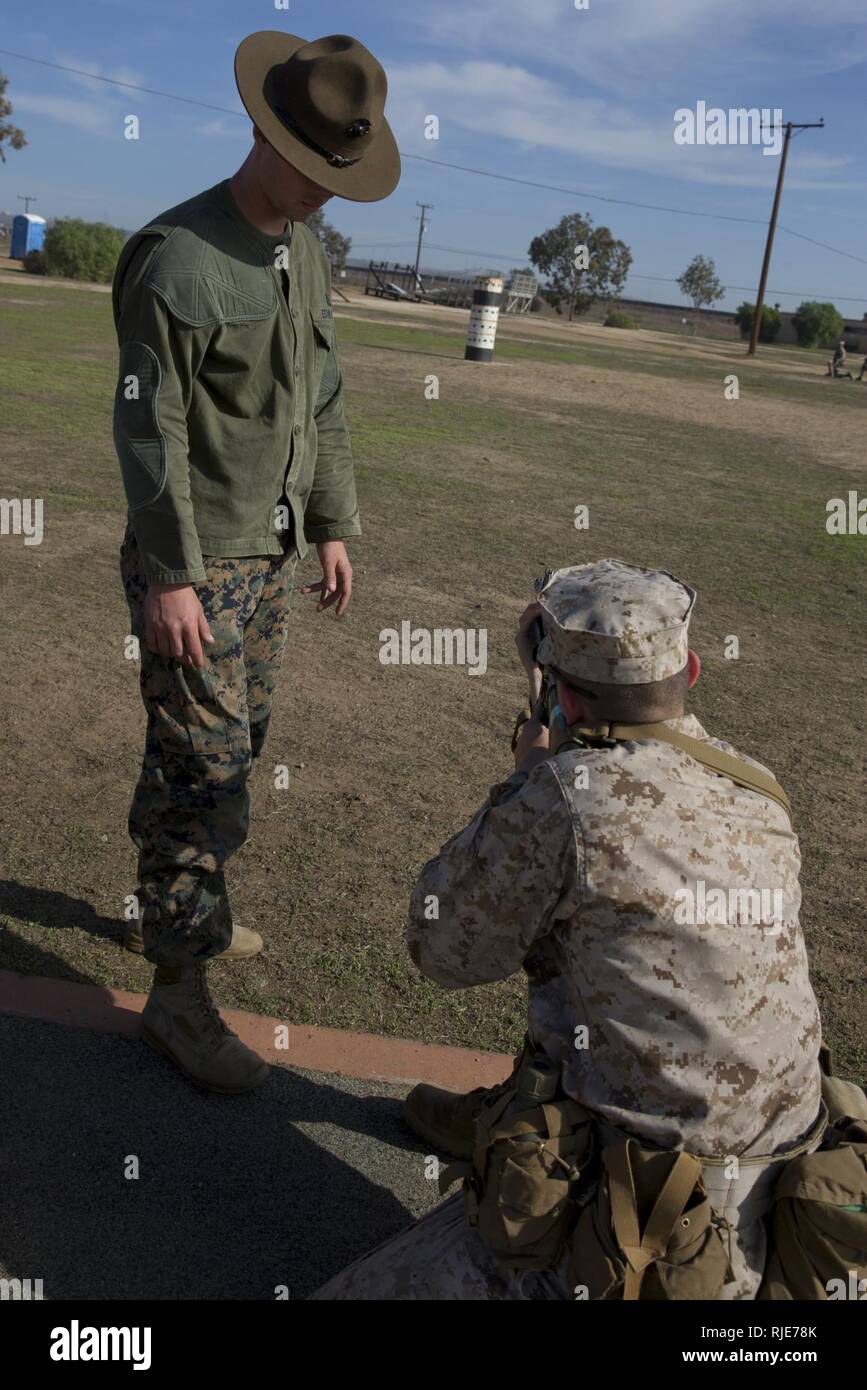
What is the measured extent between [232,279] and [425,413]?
1348cm

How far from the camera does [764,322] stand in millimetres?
71188

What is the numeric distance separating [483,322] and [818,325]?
53734 millimetres

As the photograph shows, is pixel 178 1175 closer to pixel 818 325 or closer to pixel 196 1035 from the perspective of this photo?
pixel 196 1035

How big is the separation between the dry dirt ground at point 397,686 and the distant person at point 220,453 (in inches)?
18.8

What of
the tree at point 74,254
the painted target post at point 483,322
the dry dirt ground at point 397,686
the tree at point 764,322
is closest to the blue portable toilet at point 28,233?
the tree at point 74,254

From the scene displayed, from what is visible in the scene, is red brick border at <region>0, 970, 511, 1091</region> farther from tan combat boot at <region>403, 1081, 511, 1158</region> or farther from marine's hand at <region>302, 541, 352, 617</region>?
marine's hand at <region>302, 541, 352, 617</region>

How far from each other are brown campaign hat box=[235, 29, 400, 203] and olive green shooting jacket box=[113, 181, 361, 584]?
0.22 meters

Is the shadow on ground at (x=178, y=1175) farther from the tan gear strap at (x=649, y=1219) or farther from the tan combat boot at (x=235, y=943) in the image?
the tan gear strap at (x=649, y=1219)

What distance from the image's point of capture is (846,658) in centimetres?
745

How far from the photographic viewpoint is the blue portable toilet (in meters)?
43.2

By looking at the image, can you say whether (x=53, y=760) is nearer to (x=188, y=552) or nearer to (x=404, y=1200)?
(x=188, y=552)

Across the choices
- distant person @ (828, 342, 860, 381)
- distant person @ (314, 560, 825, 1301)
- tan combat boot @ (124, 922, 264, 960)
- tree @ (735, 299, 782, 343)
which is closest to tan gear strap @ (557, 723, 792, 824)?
distant person @ (314, 560, 825, 1301)

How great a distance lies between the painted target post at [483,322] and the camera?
77.0 feet
